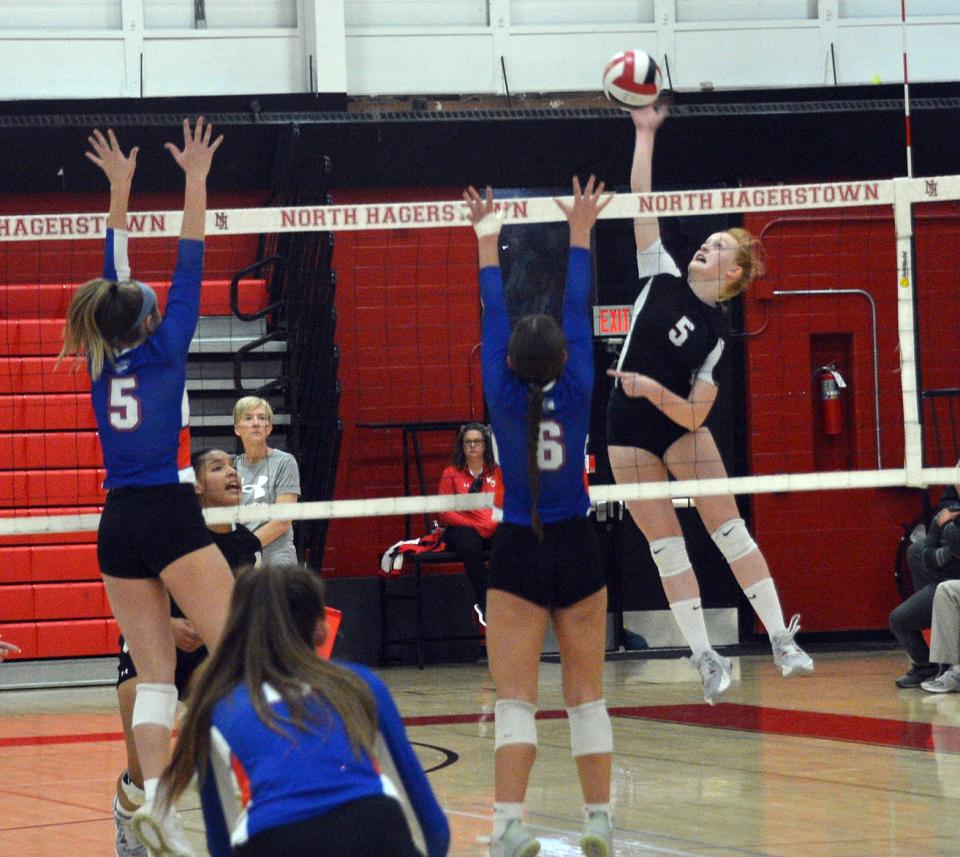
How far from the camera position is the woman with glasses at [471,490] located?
11.0m

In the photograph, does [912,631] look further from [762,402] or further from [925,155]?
[925,155]

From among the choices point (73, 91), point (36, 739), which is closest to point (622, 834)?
point (36, 739)

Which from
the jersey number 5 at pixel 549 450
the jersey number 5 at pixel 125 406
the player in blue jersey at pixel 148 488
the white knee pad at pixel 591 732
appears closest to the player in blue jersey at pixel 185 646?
the player in blue jersey at pixel 148 488

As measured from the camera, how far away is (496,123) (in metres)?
11.9

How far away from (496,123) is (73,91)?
3305 mm

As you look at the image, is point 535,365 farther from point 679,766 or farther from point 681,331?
point 679,766

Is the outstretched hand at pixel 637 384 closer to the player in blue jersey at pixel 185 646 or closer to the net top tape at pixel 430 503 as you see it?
the net top tape at pixel 430 503

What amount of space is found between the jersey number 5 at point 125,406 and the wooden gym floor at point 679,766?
5.00 ft

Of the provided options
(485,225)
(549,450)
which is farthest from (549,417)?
(485,225)

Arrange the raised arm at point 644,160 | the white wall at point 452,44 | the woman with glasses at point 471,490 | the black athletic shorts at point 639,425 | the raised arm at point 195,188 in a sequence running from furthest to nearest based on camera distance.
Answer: the white wall at point 452,44 → the woman with glasses at point 471,490 → the black athletic shorts at point 639,425 → the raised arm at point 644,160 → the raised arm at point 195,188

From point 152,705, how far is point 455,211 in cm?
265

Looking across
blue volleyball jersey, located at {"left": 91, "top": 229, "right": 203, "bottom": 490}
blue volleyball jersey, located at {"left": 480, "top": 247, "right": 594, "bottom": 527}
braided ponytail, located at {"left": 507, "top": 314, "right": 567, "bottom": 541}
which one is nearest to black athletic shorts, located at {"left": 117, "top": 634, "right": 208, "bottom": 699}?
blue volleyball jersey, located at {"left": 91, "top": 229, "right": 203, "bottom": 490}

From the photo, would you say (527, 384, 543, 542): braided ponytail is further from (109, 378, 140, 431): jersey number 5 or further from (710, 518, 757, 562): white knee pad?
(710, 518, 757, 562): white knee pad

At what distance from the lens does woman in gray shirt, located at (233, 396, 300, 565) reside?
24.8 ft
